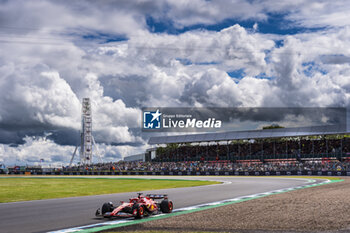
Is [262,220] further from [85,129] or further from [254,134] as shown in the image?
[85,129]

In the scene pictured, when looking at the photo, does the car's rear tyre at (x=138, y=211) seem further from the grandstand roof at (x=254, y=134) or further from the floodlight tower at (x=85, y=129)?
the floodlight tower at (x=85, y=129)

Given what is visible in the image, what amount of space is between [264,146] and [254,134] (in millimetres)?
3525

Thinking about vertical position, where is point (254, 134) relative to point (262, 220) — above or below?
above

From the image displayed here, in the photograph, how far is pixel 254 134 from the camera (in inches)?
2923

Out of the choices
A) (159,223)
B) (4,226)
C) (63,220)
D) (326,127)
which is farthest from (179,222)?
(326,127)

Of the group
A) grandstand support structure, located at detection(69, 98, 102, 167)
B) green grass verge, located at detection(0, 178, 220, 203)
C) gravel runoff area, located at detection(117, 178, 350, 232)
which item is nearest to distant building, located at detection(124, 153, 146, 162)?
grandstand support structure, located at detection(69, 98, 102, 167)

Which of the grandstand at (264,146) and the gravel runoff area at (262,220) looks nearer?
the gravel runoff area at (262,220)

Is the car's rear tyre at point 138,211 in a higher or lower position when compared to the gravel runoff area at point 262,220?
higher

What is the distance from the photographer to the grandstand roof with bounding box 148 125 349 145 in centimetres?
6512

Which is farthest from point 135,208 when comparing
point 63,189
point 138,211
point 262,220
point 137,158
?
point 137,158

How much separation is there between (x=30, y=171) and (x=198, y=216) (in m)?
73.3

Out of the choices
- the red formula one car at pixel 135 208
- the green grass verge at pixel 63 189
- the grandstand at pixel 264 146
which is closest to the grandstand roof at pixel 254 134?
the grandstand at pixel 264 146

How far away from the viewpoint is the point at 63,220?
1125 cm

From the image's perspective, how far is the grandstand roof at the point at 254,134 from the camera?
6512 centimetres
